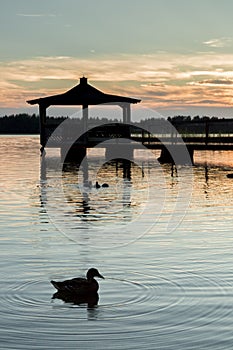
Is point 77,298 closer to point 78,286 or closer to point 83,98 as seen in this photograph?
point 78,286

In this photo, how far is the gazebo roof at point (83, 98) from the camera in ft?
165

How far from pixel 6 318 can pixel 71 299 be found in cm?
135

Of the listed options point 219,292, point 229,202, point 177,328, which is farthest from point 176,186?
point 177,328

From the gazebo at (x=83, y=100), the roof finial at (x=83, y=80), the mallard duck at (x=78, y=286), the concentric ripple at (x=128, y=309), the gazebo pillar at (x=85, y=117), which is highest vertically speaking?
the roof finial at (x=83, y=80)

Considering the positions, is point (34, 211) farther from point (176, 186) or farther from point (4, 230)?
point (176, 186)

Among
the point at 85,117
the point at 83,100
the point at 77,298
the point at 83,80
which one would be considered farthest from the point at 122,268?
the point at 83,80

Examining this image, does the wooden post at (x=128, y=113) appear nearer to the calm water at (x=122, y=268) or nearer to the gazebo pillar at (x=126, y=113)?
the gazebo pillar at (x=126, y=113)

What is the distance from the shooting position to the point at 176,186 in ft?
99.9

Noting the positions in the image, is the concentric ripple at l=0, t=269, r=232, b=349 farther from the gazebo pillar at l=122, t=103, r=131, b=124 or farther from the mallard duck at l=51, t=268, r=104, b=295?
the gazebo pillar at l=122, t=103, r=131, b=124

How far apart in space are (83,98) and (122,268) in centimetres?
3797

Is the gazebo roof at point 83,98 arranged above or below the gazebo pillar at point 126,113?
above

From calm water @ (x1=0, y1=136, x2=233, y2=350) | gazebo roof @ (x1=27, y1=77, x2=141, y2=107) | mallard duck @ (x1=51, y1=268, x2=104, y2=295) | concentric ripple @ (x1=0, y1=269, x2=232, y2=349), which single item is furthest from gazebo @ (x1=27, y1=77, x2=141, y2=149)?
mallard duck @ (x1=51, y1=268, x2=104, y2=295)

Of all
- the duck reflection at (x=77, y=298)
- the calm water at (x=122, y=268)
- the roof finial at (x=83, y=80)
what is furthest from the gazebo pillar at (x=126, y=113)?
the duck reflection at (x=77, y=298)

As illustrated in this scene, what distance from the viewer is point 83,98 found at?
164 feet
